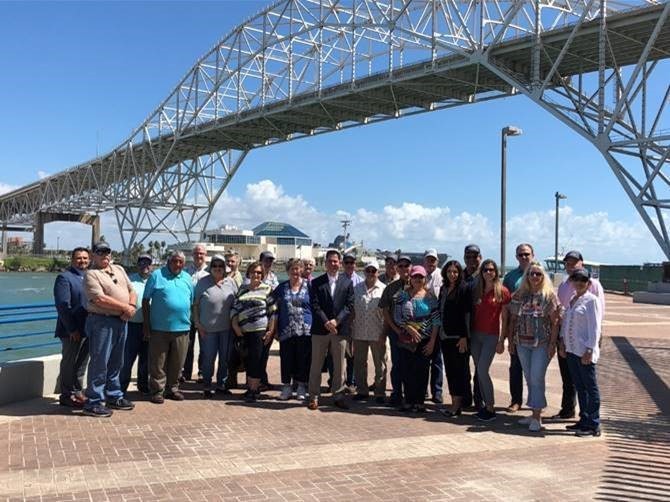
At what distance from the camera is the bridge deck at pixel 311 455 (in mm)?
4617

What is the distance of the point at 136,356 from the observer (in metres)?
7.48

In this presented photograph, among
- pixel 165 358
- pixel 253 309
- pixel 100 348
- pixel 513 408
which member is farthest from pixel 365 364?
pixel 100 348

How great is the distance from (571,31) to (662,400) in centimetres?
2249

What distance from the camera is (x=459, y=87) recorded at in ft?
118

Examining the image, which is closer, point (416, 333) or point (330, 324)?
point (416, 333)

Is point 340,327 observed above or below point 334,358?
above

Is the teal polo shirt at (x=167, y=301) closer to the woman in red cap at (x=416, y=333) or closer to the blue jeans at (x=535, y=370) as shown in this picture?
the woman in red cap at (x=416, y=333)

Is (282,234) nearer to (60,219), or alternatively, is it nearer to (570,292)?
(60,219)

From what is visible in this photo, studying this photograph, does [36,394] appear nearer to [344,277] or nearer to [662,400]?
[344,277]

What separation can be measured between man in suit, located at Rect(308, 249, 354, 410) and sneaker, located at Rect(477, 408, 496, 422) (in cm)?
145

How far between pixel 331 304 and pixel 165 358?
199 centimetres

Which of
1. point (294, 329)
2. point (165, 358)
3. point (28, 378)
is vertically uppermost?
point (294, 329)

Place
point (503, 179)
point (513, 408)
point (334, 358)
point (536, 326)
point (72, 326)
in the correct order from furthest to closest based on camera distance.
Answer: point (503, 179) < point (334, 358) < point (513, 408) < point (72, 326) < point (536, 326)

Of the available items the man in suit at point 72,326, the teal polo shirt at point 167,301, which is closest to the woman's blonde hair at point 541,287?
the teal polo shirt at point 167,301
